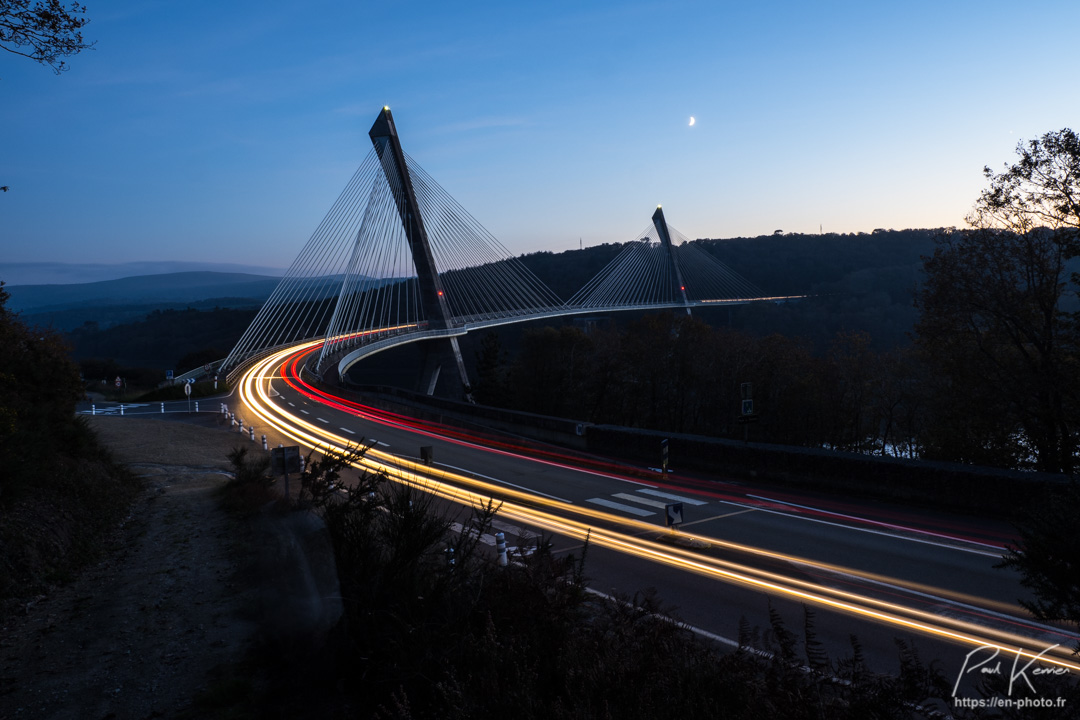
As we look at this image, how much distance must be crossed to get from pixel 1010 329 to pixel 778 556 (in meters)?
12.0

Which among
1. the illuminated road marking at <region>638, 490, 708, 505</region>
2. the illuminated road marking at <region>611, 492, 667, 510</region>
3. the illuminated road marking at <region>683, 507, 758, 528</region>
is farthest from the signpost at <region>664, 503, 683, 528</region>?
the illuminated road marking at <region>638, 490, 708, 505</region>

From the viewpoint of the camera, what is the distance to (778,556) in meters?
10.6

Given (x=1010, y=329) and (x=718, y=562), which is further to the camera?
(x=1010, y=329)

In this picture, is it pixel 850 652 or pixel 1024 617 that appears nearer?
pixel 850 652

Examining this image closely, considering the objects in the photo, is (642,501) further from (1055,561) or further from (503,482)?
(1055,561)

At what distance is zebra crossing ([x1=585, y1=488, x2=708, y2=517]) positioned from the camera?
1409 cm

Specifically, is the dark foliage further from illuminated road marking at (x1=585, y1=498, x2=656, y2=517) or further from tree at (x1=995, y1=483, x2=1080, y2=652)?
tree at (x1=995, y1=483, x2=1080, y2=652)

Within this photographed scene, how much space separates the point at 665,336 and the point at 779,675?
40848mm

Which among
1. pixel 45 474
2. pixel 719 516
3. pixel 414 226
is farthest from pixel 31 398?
pixel 414 226

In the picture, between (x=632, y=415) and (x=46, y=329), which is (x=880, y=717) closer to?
(x=46, y=329)

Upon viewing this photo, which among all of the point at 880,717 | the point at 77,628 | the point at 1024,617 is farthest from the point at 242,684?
the point at 1024,617

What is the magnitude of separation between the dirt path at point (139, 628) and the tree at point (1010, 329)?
60.6 ft

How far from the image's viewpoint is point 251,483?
14.1 metres

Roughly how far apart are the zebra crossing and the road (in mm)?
47
